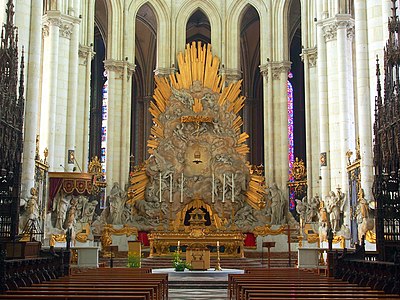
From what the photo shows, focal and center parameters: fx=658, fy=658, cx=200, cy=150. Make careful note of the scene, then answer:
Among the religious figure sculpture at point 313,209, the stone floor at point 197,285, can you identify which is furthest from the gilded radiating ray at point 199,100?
the stone floor at point 197,285

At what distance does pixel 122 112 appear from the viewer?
105 feet

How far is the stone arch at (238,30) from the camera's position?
109ft

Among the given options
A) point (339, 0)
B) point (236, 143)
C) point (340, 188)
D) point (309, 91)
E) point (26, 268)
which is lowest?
point (26, 268)

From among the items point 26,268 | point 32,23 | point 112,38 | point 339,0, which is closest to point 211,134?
point 112,38

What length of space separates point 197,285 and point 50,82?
37.2 feet

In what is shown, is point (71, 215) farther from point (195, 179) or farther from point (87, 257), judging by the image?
point (195, 179)

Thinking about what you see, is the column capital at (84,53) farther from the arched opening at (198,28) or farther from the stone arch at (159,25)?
the arched opening at (198,28)

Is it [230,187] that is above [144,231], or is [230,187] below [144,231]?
above

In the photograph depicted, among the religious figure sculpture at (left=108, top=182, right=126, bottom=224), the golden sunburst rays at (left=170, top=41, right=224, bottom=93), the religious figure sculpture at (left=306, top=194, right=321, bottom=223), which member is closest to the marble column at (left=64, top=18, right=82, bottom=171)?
the religious figure sculpture at (left=108, top=182, right=126, bottom=224)

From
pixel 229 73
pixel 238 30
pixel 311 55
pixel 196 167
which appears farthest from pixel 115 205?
pixel 238 30

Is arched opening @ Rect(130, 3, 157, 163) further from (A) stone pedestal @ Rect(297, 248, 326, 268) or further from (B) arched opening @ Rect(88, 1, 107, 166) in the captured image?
(A) stone pedestal @ Rect(297, 248, 326, 268)

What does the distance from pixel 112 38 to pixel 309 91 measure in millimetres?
10070

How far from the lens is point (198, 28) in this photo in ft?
130

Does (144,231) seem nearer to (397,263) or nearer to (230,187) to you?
(230,187)
